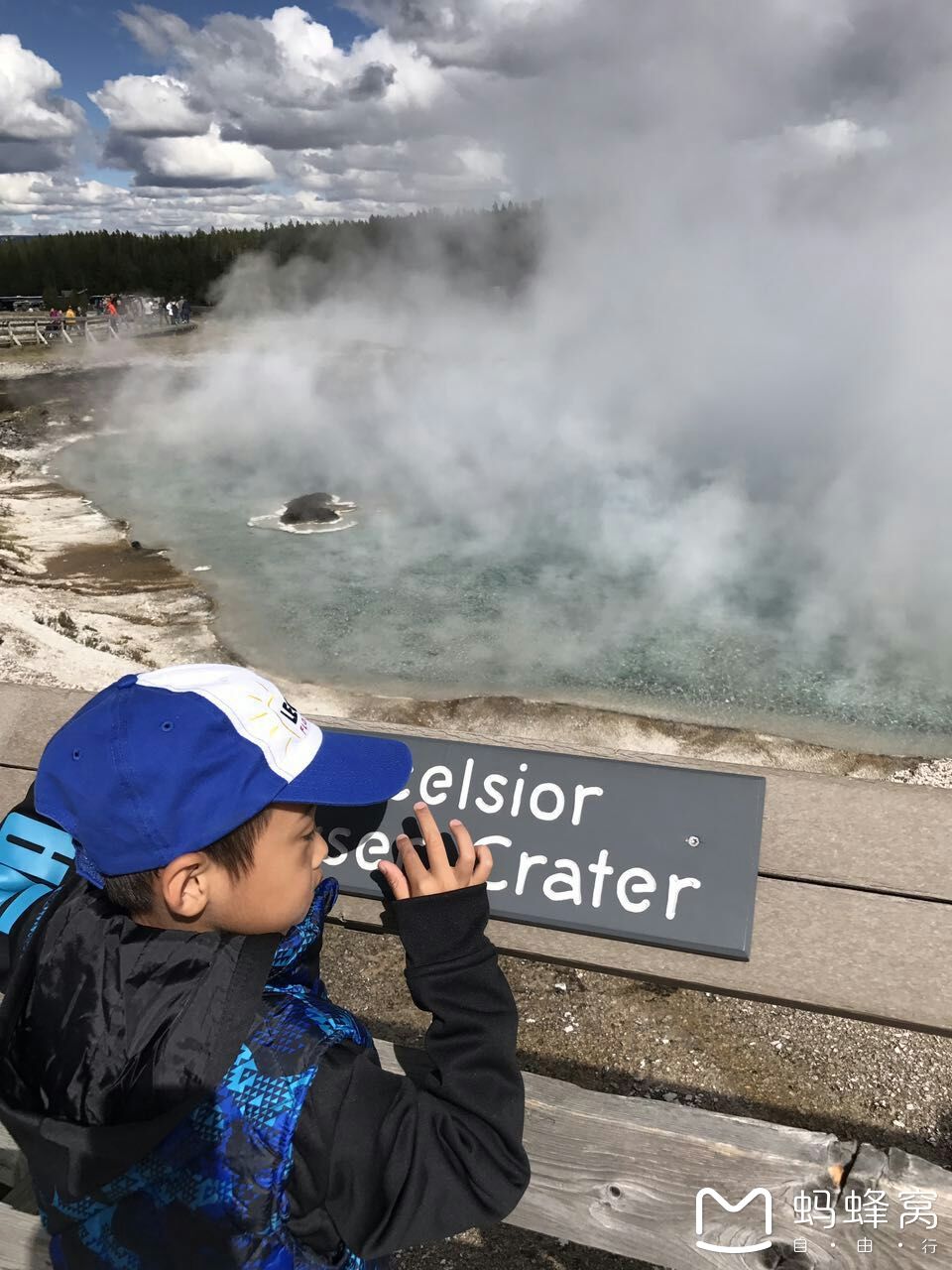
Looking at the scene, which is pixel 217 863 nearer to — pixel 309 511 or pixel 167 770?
pixel 167 770

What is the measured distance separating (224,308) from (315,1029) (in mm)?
34672

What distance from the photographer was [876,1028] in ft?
9.80

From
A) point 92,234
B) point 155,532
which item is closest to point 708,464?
point 155,532

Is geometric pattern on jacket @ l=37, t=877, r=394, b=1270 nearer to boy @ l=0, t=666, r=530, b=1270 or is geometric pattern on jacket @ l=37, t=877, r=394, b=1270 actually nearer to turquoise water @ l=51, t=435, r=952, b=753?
boy @ l=0, t=666, r=530, b=1270

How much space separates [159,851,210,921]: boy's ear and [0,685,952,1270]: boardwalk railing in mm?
580

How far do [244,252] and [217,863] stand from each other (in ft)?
147

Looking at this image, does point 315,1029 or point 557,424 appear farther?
point 557,424

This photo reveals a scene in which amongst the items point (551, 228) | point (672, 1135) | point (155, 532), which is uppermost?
point (551, 228)

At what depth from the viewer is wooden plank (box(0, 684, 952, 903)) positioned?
1.51 m

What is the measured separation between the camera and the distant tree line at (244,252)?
90.8 feet

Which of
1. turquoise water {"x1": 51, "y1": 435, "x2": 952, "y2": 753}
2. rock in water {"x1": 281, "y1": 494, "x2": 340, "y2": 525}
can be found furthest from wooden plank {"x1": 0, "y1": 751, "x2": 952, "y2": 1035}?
rock in water {"x1": 281, "y1": 494, "x2": 340, "y2": 525}

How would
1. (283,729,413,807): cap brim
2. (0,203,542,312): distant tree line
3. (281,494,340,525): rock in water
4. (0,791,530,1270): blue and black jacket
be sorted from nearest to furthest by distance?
1. (0,791,530,1270): blue and black jacket
2. (283,729,413,807): cap brim
3. (281,494,340,525): rock in water
4. (0,203,542,312): distant tree line

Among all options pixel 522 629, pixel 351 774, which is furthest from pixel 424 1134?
pixel 522 629

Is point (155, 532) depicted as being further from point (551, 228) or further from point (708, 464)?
point (551, 228)
